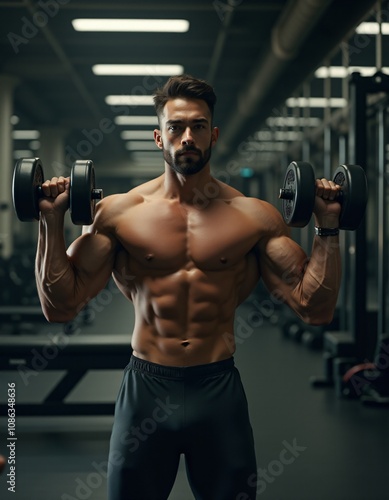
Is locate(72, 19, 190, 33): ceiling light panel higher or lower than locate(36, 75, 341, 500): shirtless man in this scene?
higher

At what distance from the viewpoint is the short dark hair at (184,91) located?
1431 millimetres

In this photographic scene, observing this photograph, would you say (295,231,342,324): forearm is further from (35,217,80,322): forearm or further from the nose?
(35,217,80,322): forearm

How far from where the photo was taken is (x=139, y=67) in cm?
726

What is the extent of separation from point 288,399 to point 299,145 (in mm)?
3994

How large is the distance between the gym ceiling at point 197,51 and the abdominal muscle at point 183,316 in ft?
9.15

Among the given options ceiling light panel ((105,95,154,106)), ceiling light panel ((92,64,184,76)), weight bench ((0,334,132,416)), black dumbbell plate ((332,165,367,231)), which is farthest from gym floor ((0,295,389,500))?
ceiling light panel ((105,95,154,106))

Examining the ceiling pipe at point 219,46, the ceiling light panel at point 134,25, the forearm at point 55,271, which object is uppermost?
the ceiling light panel at point 134,25


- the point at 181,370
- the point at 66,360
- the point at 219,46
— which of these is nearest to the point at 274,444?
the point at 66,360

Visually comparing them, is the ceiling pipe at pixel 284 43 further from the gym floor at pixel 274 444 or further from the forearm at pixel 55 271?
the forearm at pixel 55 271

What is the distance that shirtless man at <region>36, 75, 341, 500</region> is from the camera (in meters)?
1.39

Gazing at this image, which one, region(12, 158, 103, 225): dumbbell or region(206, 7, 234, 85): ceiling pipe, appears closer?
region(12, 158, 103, 225): dumbbell

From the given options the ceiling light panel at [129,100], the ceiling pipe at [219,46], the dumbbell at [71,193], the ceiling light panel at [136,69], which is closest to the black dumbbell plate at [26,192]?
the dumbbell at [71,193]

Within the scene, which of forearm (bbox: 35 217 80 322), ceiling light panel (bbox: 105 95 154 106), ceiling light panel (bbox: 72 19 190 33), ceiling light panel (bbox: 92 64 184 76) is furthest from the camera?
ceiling light panel (bbox: 105 95 154 106)

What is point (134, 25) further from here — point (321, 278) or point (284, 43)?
point (321, 278)
